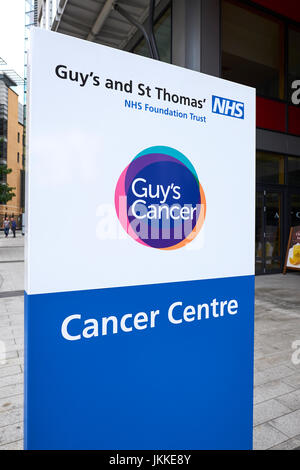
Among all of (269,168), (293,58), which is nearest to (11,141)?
(293,58)

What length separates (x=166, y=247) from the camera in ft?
4.57

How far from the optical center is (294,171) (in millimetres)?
10102

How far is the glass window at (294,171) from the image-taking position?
32.8 ft

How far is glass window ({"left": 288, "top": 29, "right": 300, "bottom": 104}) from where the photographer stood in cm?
995

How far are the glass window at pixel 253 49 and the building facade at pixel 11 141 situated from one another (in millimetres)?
36070

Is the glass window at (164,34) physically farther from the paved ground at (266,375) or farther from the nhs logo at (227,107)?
the nhs logo at (227,107)

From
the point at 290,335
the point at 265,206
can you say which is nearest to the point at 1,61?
the point at 265,206

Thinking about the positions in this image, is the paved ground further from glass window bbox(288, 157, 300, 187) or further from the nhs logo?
glass window bbox(288, 157, 300, 187)

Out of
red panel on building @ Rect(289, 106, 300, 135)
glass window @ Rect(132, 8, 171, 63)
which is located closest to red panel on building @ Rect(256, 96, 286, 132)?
red panel on building @ Rect(289, 106, 300, 135)

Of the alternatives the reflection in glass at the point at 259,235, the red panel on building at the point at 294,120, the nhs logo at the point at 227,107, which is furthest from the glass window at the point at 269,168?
the nhs logo at the point at 227,107

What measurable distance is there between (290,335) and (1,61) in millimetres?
50459

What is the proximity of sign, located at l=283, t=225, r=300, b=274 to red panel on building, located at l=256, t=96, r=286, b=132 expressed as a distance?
2.96 meters

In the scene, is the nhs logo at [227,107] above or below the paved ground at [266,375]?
above
